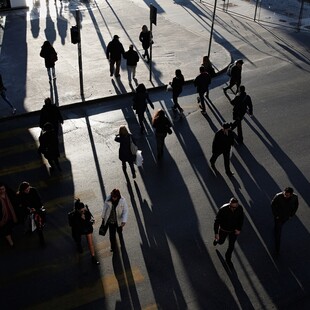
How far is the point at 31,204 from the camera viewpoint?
8.28m

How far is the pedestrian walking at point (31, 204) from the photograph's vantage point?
8.15 m

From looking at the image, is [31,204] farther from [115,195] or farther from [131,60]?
[131,60]

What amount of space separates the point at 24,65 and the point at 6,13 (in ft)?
27.9


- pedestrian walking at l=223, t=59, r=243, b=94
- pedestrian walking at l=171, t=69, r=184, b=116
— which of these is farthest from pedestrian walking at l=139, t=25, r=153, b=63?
pedestrian walking at l=171, t=69, r=184, b=116

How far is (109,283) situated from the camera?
806cm

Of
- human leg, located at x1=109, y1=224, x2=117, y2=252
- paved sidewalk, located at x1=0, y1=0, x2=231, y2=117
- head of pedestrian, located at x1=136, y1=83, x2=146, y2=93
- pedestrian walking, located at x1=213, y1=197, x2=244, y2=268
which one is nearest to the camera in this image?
pedestrian walking, located at x1=213, y1=197, x2=244, y2=268

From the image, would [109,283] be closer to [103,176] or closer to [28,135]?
[103,176]

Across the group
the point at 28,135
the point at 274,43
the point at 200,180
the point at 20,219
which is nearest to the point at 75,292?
the point at 20,219

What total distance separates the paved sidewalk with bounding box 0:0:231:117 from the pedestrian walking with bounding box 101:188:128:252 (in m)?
Answer: 6.96

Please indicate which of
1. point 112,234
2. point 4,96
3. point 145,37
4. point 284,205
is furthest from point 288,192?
point 145,37

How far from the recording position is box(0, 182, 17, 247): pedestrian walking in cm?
809

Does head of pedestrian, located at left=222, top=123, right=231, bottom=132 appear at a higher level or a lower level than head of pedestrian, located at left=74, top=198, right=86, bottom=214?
lower

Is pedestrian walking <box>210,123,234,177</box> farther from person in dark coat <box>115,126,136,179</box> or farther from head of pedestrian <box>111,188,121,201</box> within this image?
head of pedestrian <box>111,188,121,201</box>

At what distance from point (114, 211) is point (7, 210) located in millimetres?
2040
